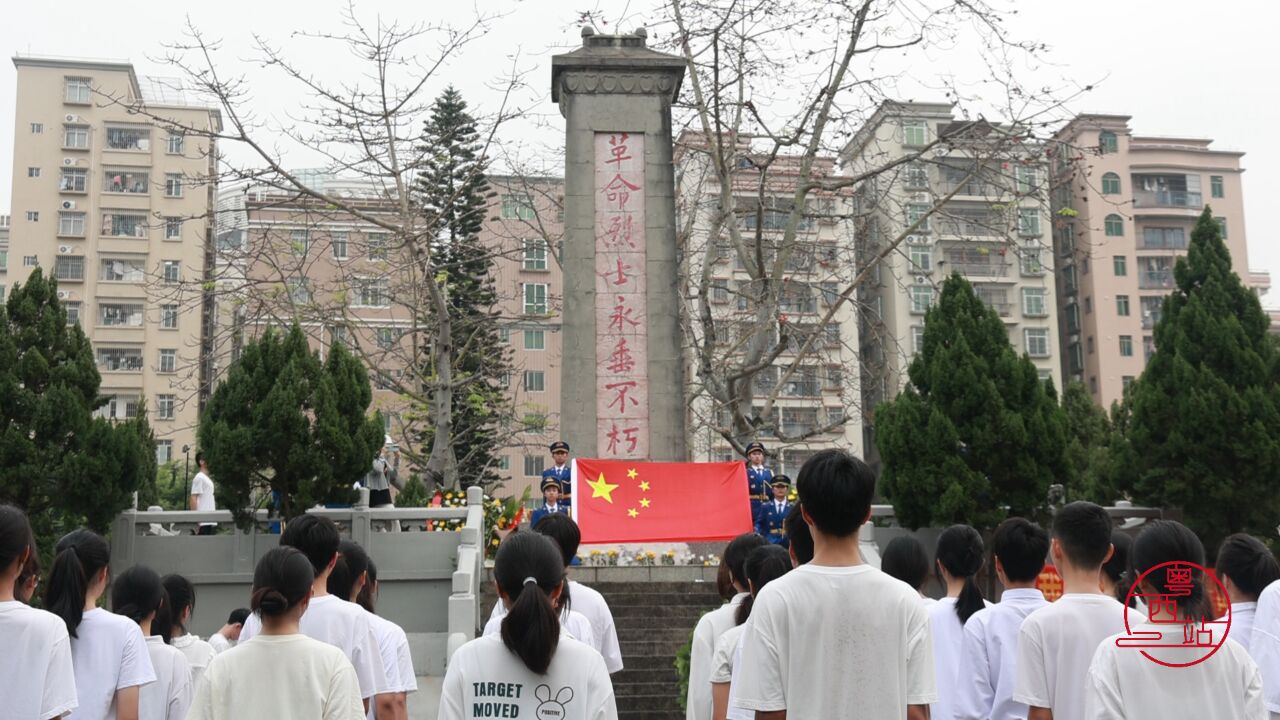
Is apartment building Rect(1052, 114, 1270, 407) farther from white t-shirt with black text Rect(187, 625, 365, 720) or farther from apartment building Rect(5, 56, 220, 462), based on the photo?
white t-shirt with black text Rect(187, 625, 365, 720)

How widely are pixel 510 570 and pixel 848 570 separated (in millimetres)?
818

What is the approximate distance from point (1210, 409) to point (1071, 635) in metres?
9.70

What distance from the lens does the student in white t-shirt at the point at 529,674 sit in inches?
108

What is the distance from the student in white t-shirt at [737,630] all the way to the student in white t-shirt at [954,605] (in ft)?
1.80

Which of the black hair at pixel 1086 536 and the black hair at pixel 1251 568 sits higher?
the black hair at pixel 1086 536

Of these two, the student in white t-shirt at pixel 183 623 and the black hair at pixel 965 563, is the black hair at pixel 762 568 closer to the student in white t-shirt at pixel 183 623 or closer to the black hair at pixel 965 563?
the black hair at pixel 965 563

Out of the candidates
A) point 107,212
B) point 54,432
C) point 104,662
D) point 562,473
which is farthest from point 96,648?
point 107,212

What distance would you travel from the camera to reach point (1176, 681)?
2.73 metres

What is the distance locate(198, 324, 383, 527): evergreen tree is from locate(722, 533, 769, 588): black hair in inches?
295

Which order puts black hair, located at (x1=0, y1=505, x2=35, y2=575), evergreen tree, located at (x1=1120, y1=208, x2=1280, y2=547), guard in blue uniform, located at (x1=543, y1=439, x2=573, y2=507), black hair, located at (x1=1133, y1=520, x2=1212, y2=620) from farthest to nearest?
evergreen tree, located at (x1=1120, y1=208, x2=1280, y2=547), guard in blue uniform, located at (x1=543, y1=439, x2=573, y2=507), black hair, located at (x1=0, y1=505, x2=35, y2=575), black hair, located at (x1=1133, y1=520, x2=1212, y2=620)

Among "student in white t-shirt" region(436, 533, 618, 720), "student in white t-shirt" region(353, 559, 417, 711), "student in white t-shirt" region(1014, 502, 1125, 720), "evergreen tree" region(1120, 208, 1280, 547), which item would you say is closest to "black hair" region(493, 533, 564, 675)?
"student in white t-shirt" region(436, 533, 618, 720)

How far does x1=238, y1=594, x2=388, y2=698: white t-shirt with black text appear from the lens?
360cm

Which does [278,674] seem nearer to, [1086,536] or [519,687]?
[519,687]

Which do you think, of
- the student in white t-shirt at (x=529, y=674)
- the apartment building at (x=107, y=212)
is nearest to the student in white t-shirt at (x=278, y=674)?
the student in white t-shirt at (x=529, y=674)
